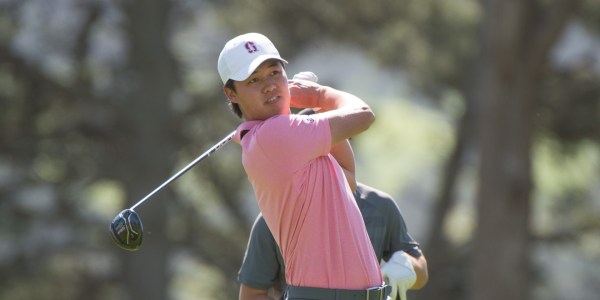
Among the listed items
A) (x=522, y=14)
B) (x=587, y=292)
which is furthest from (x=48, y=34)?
(x=587, y=292)

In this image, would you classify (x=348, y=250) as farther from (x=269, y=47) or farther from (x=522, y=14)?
(x=522, y=14)

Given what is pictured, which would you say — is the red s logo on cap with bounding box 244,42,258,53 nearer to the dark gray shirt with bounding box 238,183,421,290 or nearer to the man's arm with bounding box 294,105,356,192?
the man's arm with bounding box 294,105,356,192

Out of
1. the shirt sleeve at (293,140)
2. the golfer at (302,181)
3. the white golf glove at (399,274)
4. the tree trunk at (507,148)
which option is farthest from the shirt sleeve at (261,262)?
the tree trunk at (507,148)

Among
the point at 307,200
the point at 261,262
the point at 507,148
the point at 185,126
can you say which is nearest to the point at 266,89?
the point at 307,200

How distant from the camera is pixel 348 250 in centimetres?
420

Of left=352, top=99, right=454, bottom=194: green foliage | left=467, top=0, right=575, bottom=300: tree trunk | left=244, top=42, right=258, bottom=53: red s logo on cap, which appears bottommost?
left=244, top=42, right=258, bottom=53: red s logo on cap

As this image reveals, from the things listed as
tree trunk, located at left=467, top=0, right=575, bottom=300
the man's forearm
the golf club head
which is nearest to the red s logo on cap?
the golf club head

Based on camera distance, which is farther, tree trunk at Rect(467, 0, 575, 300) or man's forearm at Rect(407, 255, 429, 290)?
tree trunk at Rect(467, 0, 575, 300)

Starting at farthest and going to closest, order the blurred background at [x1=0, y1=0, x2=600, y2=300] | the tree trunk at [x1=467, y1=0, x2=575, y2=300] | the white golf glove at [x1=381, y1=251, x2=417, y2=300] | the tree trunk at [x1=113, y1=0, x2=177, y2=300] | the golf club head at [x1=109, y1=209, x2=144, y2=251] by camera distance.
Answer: the tree trunk at [x1=113, y1=0, x2=177, y2=300] < the blurred background at [x1=0, y1=0, x2=600, y2=300] < the tree trunk at [x1=467, y1=0, x2=575, y2=300] < the white golf glove at [x1=381, y1=251, x2=417, y2=300] < the golf club head at [x1=109, y1=209, x2=144, y2=251]

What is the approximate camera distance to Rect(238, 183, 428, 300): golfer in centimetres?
494

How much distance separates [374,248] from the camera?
496 cm

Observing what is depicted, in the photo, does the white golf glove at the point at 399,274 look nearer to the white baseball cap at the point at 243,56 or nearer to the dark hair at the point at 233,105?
the dark hair at the point at 233,105

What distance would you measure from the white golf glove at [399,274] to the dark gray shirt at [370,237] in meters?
0.13

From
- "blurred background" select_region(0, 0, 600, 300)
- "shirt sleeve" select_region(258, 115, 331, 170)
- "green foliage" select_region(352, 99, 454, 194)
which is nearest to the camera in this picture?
"shirt sleeve" select_region(258, 115, 331, 170)
